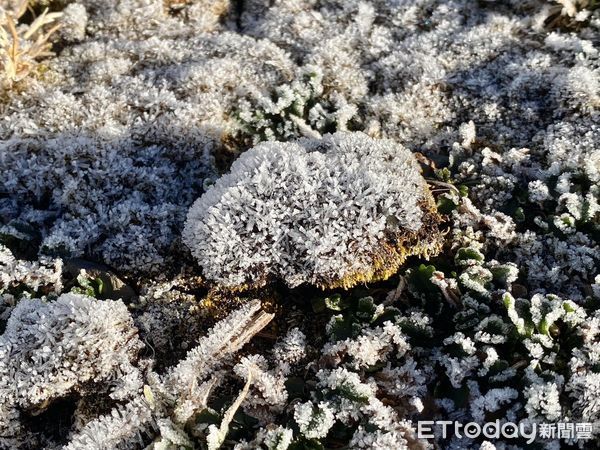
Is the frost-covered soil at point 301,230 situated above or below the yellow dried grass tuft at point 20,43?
below

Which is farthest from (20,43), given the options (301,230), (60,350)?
(301,230)

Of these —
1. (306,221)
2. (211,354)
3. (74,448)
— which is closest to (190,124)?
(306,221)

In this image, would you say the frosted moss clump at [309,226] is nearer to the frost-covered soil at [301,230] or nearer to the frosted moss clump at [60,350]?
the frost-covered soil at [301,230]

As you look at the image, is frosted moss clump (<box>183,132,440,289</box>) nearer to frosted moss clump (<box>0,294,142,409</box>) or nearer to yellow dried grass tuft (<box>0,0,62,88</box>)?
frosted moss clump (<box>0,294,142,409</box>)

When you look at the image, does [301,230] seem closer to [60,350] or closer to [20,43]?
[60,350]

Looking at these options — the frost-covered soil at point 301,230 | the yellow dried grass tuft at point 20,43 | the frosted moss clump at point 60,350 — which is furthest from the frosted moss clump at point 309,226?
the yellow dried grass tuft at point 20,43

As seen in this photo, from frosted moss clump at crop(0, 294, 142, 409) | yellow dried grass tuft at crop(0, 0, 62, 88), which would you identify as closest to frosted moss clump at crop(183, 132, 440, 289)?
frosted moss clump at crop(0, 294, 142, 409)
